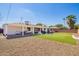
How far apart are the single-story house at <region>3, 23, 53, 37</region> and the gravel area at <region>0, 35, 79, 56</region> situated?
0.09m

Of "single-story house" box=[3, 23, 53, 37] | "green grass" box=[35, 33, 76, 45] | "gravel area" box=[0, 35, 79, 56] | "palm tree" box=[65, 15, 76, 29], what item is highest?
"palm tree" box=[65, 15, 76, 29]

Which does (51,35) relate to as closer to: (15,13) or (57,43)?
(57,43)

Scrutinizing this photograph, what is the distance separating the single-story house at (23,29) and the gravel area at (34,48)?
0.09m

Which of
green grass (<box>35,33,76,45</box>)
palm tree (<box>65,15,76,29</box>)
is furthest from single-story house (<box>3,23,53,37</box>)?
palm tree (<box>65,15,76,29</box>)

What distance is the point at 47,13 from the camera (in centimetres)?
757

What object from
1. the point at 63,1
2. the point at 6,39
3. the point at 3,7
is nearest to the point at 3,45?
the point at 6,39

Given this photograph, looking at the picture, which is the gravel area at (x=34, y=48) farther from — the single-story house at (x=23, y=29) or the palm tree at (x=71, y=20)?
the palm tree at (x=71, y=20)

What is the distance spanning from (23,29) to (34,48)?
329 mm

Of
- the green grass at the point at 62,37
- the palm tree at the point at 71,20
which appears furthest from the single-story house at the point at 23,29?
the palm tree at the point at 71,20

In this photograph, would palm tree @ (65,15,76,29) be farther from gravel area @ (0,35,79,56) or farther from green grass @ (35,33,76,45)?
gravel area @ (0,35,79,56)

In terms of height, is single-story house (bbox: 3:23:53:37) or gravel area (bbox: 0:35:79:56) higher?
single-story house (bbox: 3:23:53:37)

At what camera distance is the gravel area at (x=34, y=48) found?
753cm

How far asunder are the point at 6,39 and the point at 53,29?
71 centimetres

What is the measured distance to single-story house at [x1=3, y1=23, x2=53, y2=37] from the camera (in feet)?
24.8
